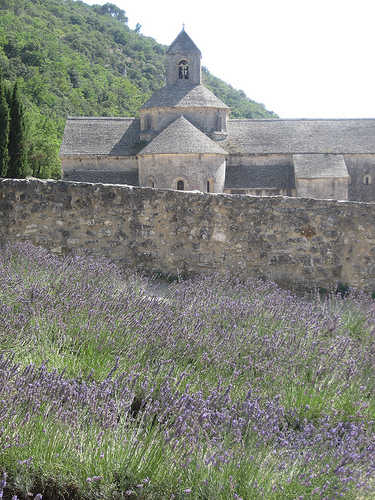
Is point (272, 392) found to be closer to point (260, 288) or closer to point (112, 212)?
point (260, 288)

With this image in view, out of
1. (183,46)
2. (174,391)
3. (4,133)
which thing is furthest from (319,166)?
(174,391)

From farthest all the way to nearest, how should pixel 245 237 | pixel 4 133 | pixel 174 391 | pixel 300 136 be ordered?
pixel 300 136 < pixel 4 133 < pixel 245 237 < pixel 174 391

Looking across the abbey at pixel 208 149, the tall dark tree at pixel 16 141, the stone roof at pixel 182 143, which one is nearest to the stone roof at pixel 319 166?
the abbey at pixel 208 149

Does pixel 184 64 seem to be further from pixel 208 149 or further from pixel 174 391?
pixel 174 391

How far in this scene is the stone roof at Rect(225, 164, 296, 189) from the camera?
33438 millimetres

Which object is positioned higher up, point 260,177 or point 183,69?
point 183,69

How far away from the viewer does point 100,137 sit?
3628 centimetres

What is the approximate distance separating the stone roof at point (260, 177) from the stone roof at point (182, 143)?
3.24m

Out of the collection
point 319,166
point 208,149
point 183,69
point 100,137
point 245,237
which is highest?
point 183,69

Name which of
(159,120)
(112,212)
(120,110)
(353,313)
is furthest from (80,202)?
(120,110)

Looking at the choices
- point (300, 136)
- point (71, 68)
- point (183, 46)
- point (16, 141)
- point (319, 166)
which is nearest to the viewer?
point (319, 166)

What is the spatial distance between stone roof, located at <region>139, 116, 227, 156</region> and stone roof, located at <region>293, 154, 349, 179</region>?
5.59 m

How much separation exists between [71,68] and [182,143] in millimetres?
65975

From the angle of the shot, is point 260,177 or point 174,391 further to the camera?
point 260,177
